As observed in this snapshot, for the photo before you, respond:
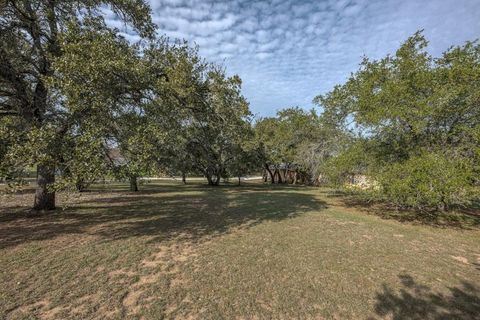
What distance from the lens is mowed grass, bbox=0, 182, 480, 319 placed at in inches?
142

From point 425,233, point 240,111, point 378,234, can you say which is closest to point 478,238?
point 425,233

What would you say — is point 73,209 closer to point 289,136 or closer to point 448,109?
point 448,109

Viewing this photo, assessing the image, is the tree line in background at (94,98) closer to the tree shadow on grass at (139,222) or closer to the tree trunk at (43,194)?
the tree trunk at (43,194)

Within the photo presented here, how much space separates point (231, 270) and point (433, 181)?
23.4ft

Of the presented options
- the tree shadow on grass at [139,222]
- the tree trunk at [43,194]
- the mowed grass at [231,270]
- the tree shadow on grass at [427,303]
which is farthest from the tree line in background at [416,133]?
the tree trunk at [43,194]

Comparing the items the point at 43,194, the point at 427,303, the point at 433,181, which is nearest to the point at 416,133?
the point at 433,181

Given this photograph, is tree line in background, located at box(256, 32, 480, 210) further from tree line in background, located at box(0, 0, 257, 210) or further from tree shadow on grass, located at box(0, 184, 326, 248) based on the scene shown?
tree line in background, located at box(0, 0, 257, 210)

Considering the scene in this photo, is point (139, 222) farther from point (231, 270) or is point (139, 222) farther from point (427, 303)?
point (427, 303)

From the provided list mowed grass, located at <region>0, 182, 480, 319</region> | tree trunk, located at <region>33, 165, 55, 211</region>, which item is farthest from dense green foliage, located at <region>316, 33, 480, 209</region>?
tree trunk, located at <region>33, 165, 55, 211</region>

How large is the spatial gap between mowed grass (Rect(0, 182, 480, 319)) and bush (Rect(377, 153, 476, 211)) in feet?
3.73

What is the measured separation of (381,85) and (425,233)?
23.2 ft

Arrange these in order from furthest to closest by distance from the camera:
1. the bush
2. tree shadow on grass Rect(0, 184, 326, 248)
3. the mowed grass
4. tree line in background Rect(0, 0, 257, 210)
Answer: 1. the bush
2. tree shadow on grass Rect(0, 184, 326, 248)
3. tree line in background Rect(0, 0, 257, 210)
4. the mowed grass

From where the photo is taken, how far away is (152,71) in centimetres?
736

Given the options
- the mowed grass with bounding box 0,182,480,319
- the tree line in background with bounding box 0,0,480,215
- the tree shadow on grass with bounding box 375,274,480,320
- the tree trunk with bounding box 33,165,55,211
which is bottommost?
the tree shadow on grass with bounding box 375,274,480,320
